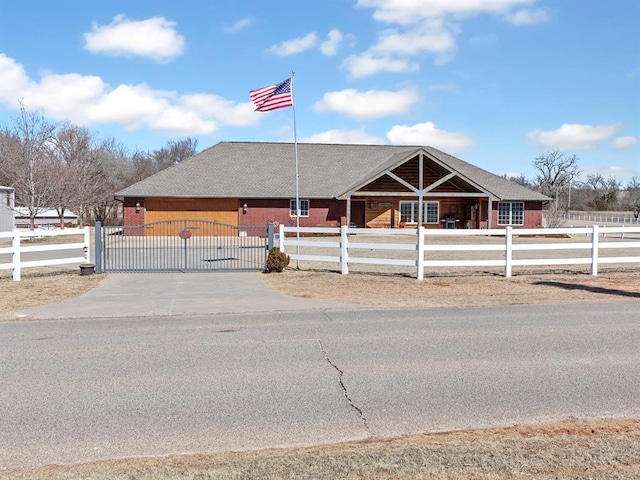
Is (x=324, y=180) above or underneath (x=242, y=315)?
above

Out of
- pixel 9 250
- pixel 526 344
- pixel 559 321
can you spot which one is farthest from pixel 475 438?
pixel 9 250

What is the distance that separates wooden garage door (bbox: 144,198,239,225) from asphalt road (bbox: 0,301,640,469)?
2962 centimetres

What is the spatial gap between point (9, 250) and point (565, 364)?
45.4 ft

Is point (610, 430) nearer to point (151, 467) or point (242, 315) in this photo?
point (151, 467)

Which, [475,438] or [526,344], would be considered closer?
[475,438]

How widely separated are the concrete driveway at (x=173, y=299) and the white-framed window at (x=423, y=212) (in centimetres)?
2673

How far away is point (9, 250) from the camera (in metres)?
15.8

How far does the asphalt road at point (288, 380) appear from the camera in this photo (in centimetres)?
528

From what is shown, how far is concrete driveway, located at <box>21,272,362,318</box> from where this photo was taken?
12.0 meters

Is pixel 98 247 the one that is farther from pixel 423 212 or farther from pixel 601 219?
pixel 601 219

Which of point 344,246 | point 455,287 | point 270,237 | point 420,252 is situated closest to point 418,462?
point 455,287

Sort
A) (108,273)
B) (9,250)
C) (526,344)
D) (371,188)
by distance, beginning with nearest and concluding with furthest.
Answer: (526,344)
(9,250)
(108,273)
(371,188)

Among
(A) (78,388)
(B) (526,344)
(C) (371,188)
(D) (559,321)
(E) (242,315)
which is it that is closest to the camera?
(A) (78,388)

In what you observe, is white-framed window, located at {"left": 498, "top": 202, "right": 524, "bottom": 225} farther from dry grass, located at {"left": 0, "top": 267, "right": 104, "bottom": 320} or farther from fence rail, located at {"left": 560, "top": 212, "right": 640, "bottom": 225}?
dry grass, located at {"left": 0, "top": 267, "right": 104, "bottom": 320}
